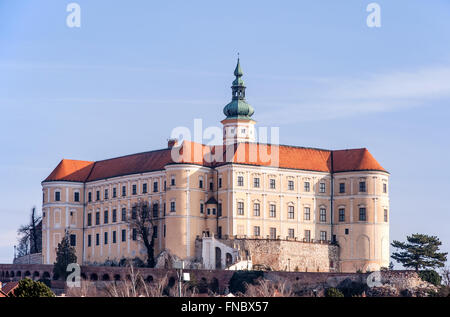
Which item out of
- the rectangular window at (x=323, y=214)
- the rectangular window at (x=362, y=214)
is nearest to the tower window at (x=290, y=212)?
the rectangular window at (x=323, y=214)

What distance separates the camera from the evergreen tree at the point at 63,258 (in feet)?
386

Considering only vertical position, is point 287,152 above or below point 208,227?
above

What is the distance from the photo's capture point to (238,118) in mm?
138250

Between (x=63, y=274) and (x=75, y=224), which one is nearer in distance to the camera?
(x=63, y=274)

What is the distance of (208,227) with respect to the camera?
11694 cm

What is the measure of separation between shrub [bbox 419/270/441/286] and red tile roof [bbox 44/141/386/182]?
1605cm

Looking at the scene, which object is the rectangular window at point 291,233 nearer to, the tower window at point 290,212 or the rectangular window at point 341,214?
the tower window at point 290,212

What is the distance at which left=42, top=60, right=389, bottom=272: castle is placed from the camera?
116 meters

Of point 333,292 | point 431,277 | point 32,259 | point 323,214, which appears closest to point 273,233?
point 323,214
